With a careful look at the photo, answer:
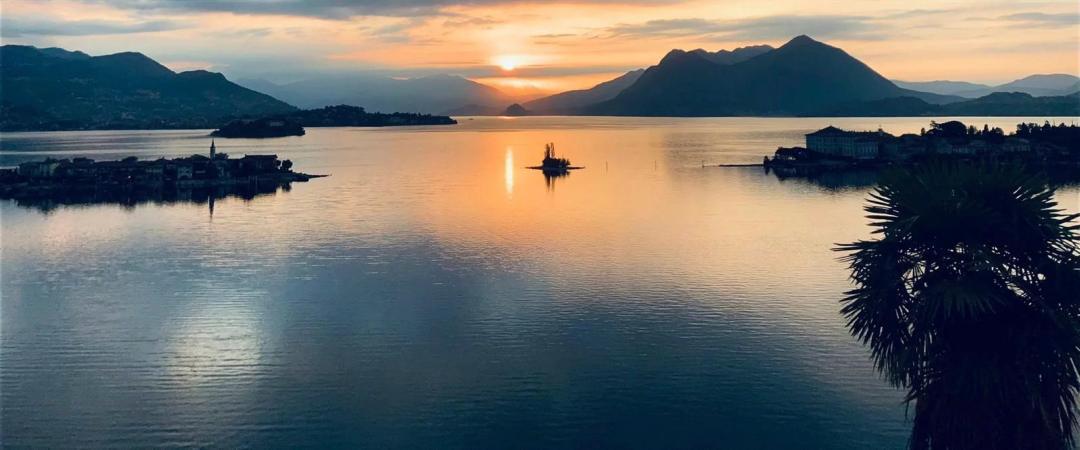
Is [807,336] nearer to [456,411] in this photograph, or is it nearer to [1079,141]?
[456,411]

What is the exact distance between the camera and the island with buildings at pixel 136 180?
64.7 metres

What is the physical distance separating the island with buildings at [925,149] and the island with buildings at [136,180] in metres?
49.6

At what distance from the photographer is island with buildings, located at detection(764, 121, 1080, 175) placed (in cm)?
8206

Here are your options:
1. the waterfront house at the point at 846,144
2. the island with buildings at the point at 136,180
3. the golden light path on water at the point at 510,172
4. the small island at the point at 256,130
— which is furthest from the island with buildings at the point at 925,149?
the small island at the point at 256,130

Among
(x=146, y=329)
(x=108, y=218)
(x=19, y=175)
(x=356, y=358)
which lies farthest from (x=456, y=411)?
(x=19, y=175)

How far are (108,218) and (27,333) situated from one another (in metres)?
29.6

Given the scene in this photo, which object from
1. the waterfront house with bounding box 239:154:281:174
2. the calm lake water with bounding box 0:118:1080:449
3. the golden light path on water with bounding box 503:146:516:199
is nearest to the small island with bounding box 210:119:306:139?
the golden light path on water with bounding box 503:146:516:199

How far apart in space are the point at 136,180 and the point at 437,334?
181 ft

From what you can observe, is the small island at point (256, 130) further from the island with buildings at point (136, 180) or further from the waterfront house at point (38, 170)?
the waterfront house at point (38, 170)

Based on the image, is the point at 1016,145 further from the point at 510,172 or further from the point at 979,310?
the point at 979,310

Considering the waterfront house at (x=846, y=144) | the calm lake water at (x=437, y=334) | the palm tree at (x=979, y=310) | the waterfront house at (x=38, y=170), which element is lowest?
the calm lake water at (x=437, y=334)

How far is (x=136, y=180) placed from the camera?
69.9 metres

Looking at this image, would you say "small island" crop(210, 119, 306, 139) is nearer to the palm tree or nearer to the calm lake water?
the calm lake water

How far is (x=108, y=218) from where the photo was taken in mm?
52594
